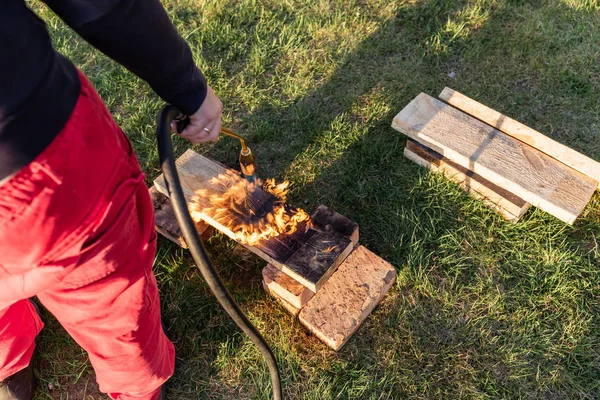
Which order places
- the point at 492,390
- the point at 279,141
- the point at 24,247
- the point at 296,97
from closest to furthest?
the point at 24,247
the point at 492,390
the point at 279,141
the point at 296,97

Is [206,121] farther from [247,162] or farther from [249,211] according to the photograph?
[249,211]

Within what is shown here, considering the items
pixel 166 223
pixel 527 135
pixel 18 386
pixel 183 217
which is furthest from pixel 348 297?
pixel 18 386

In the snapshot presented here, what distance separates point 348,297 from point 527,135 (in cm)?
154

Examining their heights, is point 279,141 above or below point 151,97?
below

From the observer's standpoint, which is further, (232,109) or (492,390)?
(232,109)

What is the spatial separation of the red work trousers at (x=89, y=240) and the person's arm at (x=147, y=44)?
157mm

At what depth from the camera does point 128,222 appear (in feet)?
5.20

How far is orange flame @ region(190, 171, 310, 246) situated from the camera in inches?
93.6

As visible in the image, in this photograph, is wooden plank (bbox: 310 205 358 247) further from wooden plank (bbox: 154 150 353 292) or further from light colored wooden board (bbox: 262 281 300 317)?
light colored wooden board (bbox: 262 281 300 317)

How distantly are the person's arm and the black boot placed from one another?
5.08 ft

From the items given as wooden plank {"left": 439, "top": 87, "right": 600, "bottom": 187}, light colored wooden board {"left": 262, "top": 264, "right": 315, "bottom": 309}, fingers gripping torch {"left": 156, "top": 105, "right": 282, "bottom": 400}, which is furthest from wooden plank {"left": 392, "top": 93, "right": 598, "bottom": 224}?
fingers gripping torch {"left": 156, "top": 105, "right": 282, "bottom": 400}

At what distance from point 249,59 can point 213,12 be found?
65 cm

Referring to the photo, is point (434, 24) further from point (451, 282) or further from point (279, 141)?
point (451, 282)

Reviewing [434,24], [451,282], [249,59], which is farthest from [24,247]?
[434,24]
